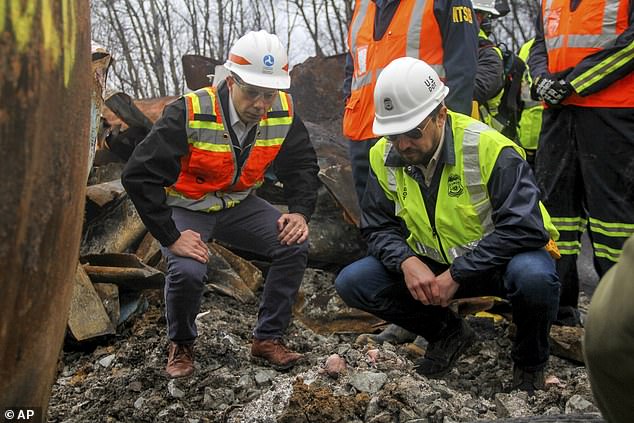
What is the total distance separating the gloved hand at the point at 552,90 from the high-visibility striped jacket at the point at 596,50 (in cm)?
4

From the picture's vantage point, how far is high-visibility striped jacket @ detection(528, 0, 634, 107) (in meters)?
3.54

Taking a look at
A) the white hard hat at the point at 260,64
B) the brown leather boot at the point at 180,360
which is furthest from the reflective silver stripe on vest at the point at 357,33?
the brown leather boot at the point at 180,360

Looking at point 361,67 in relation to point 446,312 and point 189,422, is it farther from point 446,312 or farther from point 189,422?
point 189,422

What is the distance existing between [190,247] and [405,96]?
1210 mm

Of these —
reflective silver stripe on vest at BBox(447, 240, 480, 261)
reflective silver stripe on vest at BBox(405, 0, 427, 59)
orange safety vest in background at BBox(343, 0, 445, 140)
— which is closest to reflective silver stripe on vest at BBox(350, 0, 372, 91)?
orange safety vest in background at BBox(343, 0, 445, 140)

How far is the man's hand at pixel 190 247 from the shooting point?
333 cm

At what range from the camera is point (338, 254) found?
499cm

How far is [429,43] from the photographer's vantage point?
12.6ft

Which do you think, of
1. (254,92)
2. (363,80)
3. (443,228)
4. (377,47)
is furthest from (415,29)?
(443,228)

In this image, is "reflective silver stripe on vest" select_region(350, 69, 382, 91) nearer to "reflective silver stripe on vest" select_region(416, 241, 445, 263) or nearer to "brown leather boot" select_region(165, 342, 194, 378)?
"reflective silver stripe on vest" select_region(416, 241, 445, 263)

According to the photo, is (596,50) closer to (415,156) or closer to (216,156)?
(415,156)

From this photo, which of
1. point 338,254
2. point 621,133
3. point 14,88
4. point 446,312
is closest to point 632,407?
point 14,88

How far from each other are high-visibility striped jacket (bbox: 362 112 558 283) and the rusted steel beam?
7.13 ft

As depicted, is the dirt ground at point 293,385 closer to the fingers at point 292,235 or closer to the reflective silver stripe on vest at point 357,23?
the fingers at point 292,235
